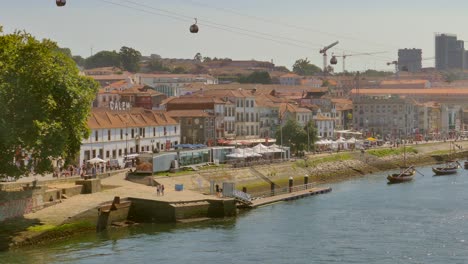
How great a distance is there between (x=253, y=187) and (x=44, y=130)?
3653cm

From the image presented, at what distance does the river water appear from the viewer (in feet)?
195

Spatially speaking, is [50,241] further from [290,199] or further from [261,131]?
[261,131]

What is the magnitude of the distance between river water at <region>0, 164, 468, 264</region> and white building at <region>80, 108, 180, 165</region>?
23592 millimetres

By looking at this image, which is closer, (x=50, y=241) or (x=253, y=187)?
(x=50, y=241)

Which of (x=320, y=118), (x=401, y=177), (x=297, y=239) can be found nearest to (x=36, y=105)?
(x=297, y=239)

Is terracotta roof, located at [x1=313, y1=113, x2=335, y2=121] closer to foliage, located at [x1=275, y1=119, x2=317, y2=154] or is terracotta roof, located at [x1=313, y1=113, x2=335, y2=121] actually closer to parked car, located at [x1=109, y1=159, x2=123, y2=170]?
foliage, located at [x1=275, y1=119, x2=317, y2=154]

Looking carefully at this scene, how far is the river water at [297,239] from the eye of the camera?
59375 millimetres

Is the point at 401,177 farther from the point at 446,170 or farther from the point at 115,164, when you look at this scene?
the point at 115,164

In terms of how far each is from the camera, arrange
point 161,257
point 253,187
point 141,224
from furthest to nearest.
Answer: point 253,187 < point 141,224 < point 161,257

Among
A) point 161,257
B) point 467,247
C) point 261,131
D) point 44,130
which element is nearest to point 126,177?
point 44,130

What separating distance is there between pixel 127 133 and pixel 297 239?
44123mm

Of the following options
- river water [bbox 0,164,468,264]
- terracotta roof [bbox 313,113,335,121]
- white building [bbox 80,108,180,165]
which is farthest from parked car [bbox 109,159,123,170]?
terracotta roof [bbox 313,113,335,121]

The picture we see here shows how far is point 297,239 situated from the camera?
218ft

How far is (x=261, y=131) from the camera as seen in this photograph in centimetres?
14562
